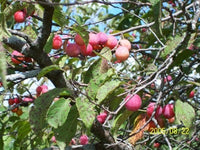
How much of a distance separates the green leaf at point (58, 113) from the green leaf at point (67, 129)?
0.05 meters

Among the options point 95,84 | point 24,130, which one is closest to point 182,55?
point 95,84

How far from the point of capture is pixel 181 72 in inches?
53.9

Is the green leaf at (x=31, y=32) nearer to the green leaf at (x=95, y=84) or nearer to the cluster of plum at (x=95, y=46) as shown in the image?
the cluster of plum at (x=95, y=46)

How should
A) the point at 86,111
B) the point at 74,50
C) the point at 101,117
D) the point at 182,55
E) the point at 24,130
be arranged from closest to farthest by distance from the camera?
the point at 86,111 → the point at 74,50 → the point at 182,55 → the point at 24,130 → the point at 101,117

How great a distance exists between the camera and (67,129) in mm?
961

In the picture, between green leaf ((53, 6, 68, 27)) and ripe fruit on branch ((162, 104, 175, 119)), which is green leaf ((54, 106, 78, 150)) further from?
ripe fruit on branch ((162, 104, 175, 119))

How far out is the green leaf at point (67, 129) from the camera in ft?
3.10

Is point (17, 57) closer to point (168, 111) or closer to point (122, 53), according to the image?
point (122, 53)

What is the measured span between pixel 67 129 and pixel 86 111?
19cm

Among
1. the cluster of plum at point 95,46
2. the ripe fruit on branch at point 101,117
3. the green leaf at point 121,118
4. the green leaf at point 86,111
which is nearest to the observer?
the green leaf at point 86,111

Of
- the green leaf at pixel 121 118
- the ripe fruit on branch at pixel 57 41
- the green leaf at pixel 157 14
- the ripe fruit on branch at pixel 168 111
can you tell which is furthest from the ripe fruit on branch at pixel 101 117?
the green leaf at pixel 157 14

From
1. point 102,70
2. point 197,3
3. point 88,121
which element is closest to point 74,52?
point 102,70

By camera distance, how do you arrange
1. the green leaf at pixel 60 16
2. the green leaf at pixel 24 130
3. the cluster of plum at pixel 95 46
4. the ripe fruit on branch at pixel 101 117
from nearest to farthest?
1. the green leaf at pixel 60 16
2. the cluster of plum at pixel 95 46
3. the green leaf at pixel 24 130
4. the ripe fruit on branch at pixel 101 117

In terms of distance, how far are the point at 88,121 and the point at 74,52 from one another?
15.1 inches
